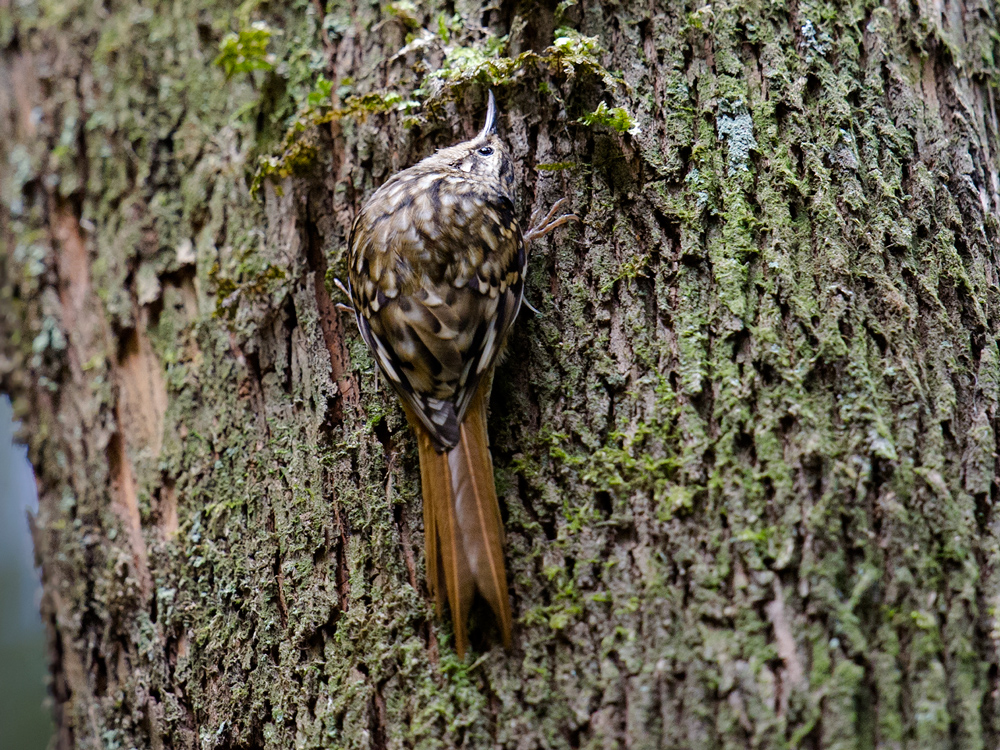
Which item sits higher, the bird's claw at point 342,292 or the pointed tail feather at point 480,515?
the bird's claw at point 342,292

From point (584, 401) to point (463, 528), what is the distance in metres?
0.40

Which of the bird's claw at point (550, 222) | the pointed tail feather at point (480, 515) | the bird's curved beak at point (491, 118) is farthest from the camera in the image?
the bird's curved beak at point (491, 118)

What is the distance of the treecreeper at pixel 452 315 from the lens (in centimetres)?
178

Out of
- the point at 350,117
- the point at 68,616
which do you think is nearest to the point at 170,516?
the point at 68,616

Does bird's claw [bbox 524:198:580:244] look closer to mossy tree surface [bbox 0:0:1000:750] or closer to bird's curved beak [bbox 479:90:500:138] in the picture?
mossy tree surface [bbox 0:0:1000:750]

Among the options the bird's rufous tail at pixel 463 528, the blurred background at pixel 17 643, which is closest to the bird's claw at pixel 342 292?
the bird's rufous tail at pixel 463 528

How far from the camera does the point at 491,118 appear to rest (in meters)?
2.23

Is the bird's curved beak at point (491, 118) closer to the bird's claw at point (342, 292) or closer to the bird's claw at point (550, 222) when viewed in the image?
the bird's claw at point (550, 222)

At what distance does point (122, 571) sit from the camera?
94.4 inches

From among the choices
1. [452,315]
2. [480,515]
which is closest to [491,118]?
[452,315]

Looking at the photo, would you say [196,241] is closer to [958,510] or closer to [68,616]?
[68,616]

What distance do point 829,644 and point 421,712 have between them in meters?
0.83

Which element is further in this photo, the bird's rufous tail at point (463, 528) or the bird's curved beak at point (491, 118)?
the bird's curved beak at point (491, 118)

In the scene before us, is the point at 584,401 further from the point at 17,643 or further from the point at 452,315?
the point at 17,643
